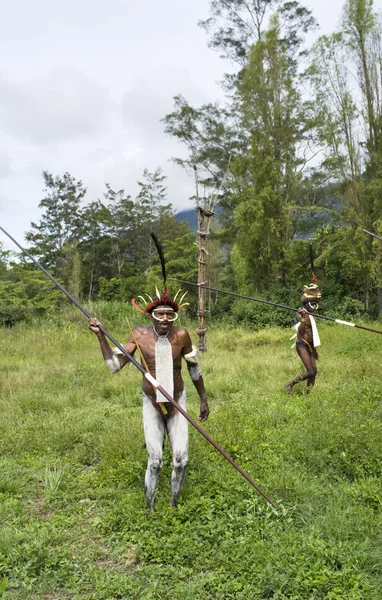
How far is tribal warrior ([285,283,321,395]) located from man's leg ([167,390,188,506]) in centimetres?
380

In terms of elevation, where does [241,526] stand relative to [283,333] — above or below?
above

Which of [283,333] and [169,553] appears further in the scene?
[283,333]

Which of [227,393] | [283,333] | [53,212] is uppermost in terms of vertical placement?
[53,212]

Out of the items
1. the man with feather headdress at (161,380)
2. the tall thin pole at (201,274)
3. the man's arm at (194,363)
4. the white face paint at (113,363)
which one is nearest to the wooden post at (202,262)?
the tall thin pole at (201,274)

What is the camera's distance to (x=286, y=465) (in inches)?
191

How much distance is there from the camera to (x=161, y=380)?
450cm

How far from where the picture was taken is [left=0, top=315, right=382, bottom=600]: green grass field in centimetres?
333

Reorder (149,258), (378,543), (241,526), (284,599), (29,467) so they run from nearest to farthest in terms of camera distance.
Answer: (284,599) < (378,543) < (241,526) < (29,467) < (149,258)

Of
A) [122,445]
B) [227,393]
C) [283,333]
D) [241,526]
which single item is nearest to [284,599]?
[241,526]

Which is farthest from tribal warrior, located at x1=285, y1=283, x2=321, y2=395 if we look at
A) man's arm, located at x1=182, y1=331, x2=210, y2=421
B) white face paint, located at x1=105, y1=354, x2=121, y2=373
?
white face paint, located at x1=105, y1=354, x2=121, y2=373

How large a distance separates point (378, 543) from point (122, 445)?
3.02m

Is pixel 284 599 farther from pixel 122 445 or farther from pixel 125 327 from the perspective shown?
pixel 125 327

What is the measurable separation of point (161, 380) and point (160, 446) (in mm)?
625

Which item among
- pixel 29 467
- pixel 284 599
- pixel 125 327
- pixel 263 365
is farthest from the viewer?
pixel 125 327
